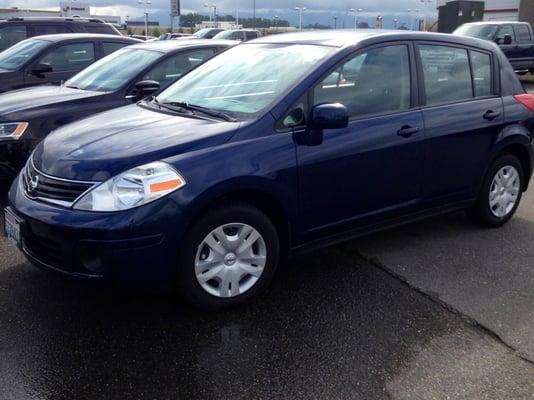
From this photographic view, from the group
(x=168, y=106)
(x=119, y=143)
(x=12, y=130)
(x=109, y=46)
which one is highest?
(x=109, y=46)

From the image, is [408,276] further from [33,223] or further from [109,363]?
[33,223]

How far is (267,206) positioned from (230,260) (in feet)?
1.38

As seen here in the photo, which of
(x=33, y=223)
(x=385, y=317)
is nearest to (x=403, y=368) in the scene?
(x=385, y=317)

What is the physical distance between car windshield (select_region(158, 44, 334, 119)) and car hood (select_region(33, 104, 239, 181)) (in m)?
0.28

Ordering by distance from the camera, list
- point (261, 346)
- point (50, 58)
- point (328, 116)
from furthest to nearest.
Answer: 1. point (50, 58)
2. point (328, 116)
3. point (261, 346)

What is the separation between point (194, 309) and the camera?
136 inches

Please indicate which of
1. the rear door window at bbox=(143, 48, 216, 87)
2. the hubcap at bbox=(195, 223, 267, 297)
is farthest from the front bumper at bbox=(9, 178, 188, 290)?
the rear door window at bbox=(143, 48, 216, 87)

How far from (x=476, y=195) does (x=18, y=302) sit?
3.64 m

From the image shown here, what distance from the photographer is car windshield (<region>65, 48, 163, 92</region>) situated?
6.15 metres

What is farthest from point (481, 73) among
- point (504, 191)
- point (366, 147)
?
point (366, 147)

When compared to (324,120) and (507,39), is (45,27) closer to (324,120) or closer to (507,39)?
(324,120)

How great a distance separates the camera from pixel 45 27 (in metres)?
10.2

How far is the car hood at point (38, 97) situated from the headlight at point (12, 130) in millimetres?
141

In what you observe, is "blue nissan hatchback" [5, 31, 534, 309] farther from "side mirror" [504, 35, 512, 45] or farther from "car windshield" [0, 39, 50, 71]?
"side mirror" [504, 35, 512, 45]
